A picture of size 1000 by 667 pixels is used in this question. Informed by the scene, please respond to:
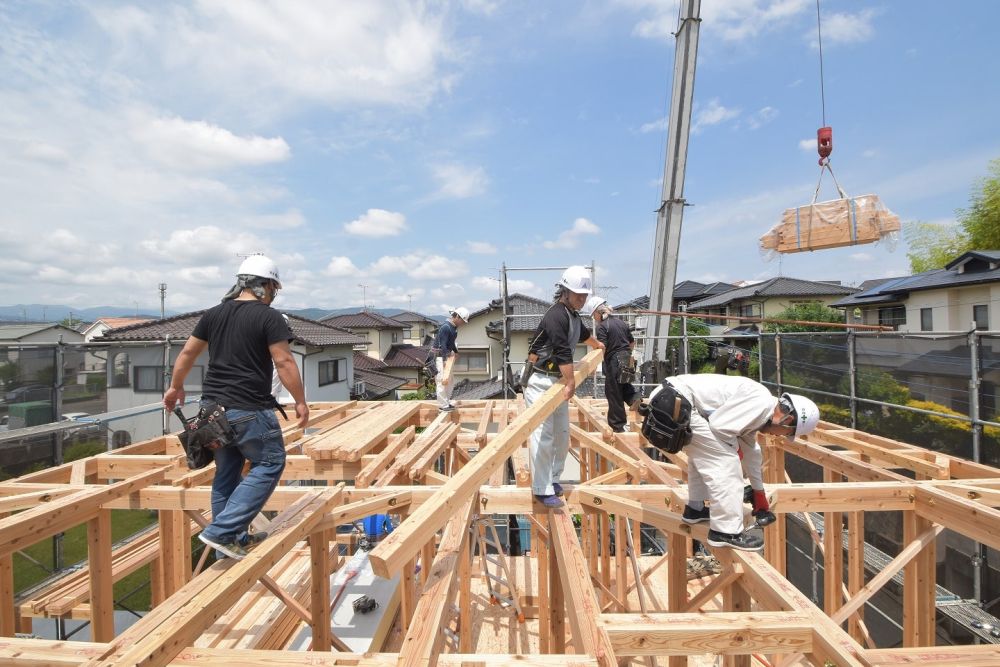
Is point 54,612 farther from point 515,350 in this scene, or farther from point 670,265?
point 515,350

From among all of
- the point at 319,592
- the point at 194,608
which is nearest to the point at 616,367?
the point at 319,592

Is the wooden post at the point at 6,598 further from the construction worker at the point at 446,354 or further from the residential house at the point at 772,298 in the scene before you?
the residential house at the point at 772,298

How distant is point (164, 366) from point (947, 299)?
25559mm

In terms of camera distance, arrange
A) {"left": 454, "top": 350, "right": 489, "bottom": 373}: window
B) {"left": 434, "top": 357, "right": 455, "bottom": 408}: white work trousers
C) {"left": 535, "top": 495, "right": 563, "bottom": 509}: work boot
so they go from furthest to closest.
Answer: {"left": 454, "top": 350, "right": 489, "bottom": 373}: window → {"left": 434, "top": 357, "right": 455, "bottom": 408}: white work trousers → {"left": 535, "top": 495, "right": 563, "bottom": 509}: work boot

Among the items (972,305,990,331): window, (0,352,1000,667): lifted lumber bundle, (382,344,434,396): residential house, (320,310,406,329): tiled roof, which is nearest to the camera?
(0,352,1000,667): lifted lumber bundle

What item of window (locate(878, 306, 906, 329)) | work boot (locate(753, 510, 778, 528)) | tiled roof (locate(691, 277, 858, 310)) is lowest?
work boot (locate(753, 510, 778, 528))

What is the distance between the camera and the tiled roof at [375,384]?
24.6m

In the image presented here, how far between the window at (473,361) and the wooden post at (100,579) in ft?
77.6

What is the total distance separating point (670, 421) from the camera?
2.87 m

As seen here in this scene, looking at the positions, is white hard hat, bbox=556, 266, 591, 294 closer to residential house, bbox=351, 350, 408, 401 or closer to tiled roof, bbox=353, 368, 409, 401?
residential house, bbox=351, 350, 408, 401

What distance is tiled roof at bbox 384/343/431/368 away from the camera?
33906 millimetres

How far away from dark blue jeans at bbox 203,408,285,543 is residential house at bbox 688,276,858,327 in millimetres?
32632

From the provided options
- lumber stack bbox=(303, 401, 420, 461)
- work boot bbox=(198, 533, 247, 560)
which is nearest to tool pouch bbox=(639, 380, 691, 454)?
work boot bbox=(198, 533, 247, 560)

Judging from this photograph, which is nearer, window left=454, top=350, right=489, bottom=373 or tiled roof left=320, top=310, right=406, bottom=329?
window left=454, top=350, right=489, bottom=373
